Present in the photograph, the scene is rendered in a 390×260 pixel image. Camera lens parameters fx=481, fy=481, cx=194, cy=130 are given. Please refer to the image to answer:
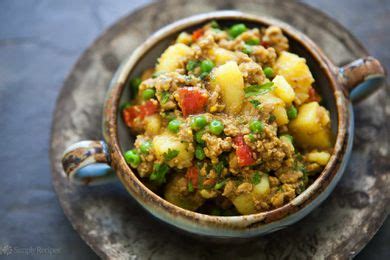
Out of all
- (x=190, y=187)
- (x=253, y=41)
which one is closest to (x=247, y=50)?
(x=253, y=41)

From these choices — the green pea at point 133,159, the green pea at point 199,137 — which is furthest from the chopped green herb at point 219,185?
the green pea at point 133,159

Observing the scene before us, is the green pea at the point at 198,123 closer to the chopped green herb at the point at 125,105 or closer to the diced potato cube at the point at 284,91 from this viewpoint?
the diced potato cube at the point at 284,91

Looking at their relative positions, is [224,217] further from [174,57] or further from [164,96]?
[174,57]

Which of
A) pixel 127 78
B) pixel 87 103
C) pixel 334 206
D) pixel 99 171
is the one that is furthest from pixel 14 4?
pixel 334 206

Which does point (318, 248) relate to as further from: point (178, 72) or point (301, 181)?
point (178, 72)

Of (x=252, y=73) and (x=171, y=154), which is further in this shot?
(x=252, y=73)

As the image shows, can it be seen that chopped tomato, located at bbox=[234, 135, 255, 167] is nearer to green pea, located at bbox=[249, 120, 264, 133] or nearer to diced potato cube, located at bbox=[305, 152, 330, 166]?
green pea, located at bbox=[249, 120, 264, 133]

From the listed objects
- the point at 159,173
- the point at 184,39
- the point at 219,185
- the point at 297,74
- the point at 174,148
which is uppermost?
the point at 297,74
